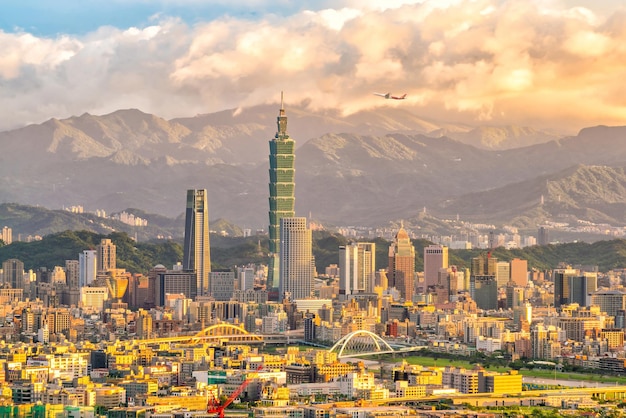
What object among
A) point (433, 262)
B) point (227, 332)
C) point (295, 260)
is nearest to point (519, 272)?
point (433, 262)

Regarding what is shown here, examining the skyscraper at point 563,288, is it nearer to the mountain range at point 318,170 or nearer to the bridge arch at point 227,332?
the bridge arch at point 227,332

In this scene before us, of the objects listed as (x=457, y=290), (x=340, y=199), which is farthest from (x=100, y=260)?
(x=340, y=199)

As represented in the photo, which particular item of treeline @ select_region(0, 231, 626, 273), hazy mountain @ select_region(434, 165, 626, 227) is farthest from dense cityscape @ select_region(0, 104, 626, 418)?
hazy mountain @ select_region(434, 165, 626, 227)

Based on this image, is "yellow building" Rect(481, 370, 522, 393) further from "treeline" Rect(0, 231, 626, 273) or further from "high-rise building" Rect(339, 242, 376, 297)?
"treeline" Rect(0, 231, 626, 273)

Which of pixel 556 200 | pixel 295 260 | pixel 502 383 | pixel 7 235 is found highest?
pixel 556 200

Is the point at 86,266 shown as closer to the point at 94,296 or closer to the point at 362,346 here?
the point at 94,296

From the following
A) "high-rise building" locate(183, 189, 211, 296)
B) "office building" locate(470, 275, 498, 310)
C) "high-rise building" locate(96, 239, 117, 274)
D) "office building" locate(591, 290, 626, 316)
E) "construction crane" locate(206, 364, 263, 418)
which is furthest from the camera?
"high-rise building" locate(96, 239, 117, 274)

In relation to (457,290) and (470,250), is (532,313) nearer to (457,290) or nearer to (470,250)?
(457,290)
